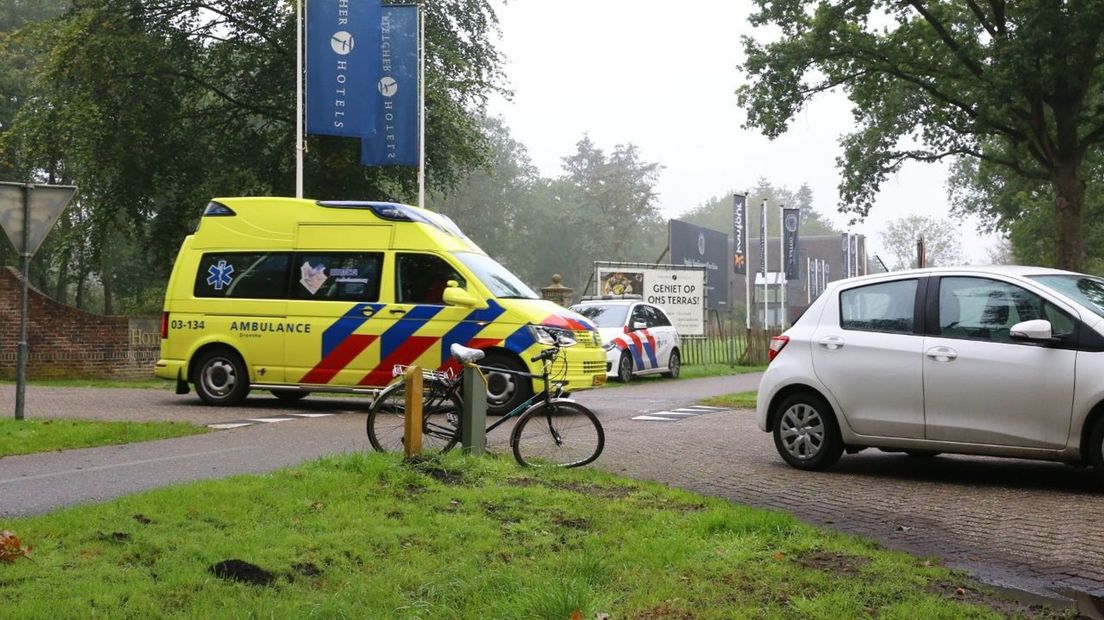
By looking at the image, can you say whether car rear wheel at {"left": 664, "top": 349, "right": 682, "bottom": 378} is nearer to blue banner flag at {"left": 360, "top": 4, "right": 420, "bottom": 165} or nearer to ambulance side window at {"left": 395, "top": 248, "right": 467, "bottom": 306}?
blue banner flag at {"left": 360, "top": 4, "right": 420, "bottom": 165}

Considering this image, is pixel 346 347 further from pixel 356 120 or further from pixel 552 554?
pixel 552 554

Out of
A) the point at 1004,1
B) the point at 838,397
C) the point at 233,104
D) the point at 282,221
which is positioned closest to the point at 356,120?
the point at 282,221

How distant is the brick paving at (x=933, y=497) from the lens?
5715mm

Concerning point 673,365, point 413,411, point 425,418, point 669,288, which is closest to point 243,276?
point 425,418

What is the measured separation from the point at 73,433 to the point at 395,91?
1066 centimetres

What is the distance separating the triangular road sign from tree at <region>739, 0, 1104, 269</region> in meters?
18.2

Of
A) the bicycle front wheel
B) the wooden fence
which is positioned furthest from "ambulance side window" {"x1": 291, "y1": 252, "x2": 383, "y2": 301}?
the wooden fence

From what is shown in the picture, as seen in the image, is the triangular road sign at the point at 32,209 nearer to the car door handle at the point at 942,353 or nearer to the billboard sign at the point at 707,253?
the car door handle at the point at 942,353

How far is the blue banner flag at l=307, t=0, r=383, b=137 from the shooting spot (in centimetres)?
1998

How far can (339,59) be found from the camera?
65.7ft

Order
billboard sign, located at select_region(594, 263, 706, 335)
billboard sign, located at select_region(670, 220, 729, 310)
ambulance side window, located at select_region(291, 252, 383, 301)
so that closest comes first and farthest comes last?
ambulance side window, located at select_region(291, 252, 383, 301), billboard sign, located at select_region(594, 263, 706, 335), billboard sign, located at select_region(670, 220, 729, 310)

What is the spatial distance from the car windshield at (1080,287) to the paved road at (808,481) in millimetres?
1341

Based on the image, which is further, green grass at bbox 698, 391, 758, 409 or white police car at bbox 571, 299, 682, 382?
white police car at bbox 571, 299, 682, 382

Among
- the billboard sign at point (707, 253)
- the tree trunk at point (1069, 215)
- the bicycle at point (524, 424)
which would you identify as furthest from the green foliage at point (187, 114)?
the billboard sign at point (707, 253)
